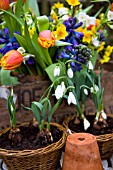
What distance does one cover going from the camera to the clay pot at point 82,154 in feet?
3.24

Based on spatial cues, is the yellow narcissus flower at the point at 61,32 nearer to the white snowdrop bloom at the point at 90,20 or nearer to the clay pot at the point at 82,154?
the white snowdrop bloom at the point at 90,20

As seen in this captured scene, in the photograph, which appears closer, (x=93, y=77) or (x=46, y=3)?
(x=93, y=77)

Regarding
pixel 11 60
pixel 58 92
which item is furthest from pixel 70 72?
pixel 11 60

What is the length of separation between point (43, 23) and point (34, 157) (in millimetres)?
511

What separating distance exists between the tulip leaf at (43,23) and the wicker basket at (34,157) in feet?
1.42

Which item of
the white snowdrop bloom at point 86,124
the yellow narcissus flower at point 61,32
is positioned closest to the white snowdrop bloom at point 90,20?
the yellow narcissus flower at point 61,32

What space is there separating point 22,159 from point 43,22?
1.71ft

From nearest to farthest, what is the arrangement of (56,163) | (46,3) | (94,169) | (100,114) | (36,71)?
(94,169), (56,163), (100,114), (36,71), (46,3)

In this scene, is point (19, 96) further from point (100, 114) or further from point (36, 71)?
point (100, 114)

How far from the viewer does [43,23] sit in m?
1.27

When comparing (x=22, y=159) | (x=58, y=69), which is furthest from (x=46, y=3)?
(x=22, y=159)

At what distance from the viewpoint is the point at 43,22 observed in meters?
Result: 1.26

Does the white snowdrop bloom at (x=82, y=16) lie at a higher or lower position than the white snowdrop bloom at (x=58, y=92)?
higher

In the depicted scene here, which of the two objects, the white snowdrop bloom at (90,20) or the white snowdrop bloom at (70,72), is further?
the white snowdrop bloom at (90,20)
